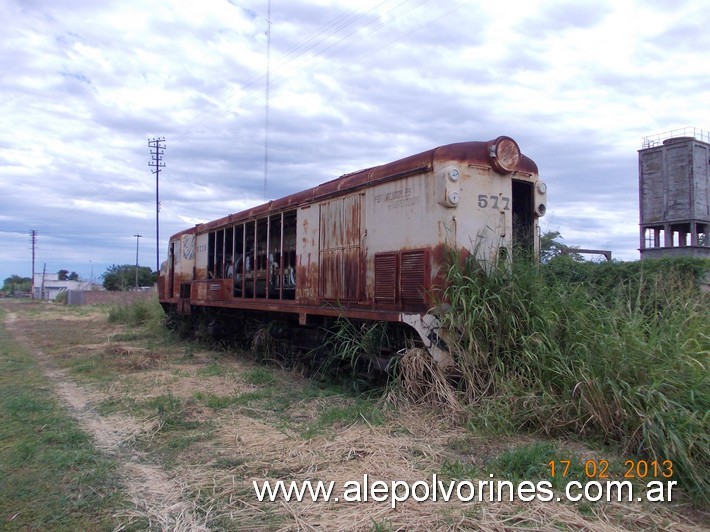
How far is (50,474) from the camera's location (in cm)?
483

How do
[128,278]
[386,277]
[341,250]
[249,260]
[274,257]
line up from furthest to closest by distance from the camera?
[128,278] → [249,260] → [274,257] → [341,250] → [386,277]

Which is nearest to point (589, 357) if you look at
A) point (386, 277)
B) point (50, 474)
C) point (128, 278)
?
point (386, 277)

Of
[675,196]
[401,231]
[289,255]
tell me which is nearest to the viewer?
[401,231]

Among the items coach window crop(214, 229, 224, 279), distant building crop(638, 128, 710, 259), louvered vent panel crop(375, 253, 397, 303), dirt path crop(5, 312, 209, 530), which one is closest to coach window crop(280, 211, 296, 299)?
louvered vent panel crop(375, 253, 397, 303)

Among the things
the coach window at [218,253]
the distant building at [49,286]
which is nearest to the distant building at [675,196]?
the coach window at [218,253]

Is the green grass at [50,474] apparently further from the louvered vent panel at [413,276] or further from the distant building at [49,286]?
the distant building at [49,286]

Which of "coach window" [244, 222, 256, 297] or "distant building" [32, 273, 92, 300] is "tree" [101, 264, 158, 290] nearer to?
"distant building" [32, 273, 92, 300]

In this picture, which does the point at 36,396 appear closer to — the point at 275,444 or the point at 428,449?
the point at 275,444

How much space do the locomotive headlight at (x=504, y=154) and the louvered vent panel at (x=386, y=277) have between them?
1.79 metres

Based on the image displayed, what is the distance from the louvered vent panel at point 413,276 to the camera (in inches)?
269

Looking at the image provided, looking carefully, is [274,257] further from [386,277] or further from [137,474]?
[137,474]

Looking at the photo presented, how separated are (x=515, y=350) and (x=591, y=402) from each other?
1071 mm

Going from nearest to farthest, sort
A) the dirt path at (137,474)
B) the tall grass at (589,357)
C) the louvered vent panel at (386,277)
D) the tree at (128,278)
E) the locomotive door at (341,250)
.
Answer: the dirt path at (137,474) < the tall grass at (589,357) < the louvered vent panel at (386,277) < the locomotive door at (341,250) < the tree at (128,278)

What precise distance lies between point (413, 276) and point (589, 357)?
2.47 meters
